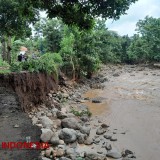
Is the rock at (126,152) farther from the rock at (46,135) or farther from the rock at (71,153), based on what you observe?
Answer: the rock at (46,135)

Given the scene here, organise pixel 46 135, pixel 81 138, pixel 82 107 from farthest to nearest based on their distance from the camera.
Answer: pixel 82 107 < pixel 81 138 < pixel 46 135

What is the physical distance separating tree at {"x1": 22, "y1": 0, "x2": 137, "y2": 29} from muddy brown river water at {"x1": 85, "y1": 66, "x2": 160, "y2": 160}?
5359 millimetres

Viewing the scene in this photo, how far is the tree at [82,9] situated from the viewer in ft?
15.7

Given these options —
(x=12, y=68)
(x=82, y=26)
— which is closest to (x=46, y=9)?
(x=82, y=26)

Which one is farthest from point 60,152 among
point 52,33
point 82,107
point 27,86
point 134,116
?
point 52,33

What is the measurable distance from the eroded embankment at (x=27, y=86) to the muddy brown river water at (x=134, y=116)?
10.6 ft

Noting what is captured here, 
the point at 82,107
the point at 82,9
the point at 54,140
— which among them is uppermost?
Answer: the point at 82,9

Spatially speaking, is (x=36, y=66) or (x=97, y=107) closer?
(x=36, y=66)

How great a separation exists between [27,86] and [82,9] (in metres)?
7.37

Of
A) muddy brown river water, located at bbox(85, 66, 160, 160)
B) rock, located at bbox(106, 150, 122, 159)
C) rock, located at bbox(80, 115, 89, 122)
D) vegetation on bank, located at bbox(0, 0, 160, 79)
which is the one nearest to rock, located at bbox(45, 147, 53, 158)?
rock, located at bbox(106, 150, 122, 159)

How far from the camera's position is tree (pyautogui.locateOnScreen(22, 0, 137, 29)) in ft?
15.7

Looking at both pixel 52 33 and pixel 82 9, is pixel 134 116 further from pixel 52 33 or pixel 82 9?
pixel 52 33

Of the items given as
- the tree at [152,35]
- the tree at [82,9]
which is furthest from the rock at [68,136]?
the tree at [152,35]

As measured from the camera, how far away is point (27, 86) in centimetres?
1166
